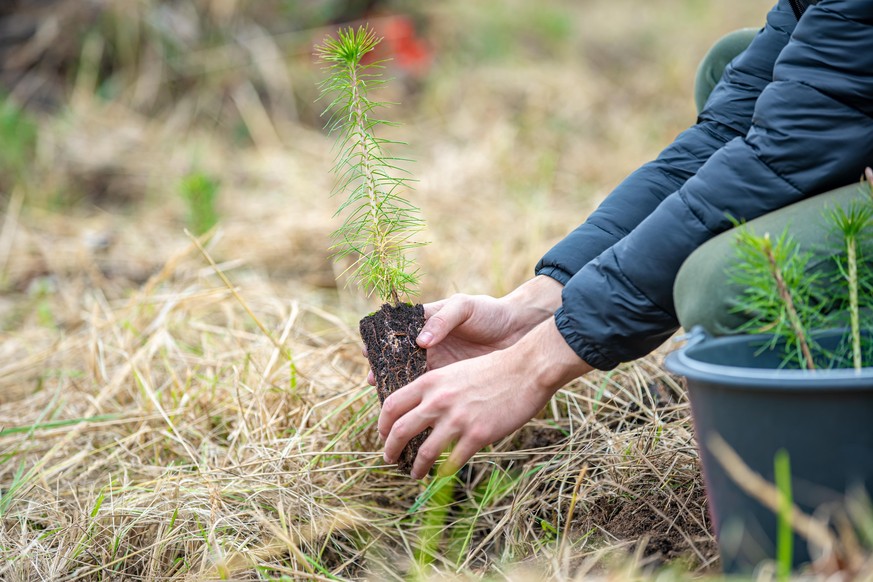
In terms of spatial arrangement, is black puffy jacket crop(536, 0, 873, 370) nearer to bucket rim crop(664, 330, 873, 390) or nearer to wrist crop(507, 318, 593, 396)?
wrist crop(507, 318, 593, 396)

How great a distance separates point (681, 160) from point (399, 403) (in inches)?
31.1

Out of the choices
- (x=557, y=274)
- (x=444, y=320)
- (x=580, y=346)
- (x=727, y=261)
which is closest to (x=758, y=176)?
(x=727, y=261)

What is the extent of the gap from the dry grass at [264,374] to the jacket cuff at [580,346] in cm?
23

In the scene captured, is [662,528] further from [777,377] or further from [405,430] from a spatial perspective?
[777,377]

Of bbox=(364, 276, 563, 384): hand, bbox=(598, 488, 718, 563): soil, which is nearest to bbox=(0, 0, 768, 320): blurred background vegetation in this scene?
bbox=(364, 276, 563, 384): hand

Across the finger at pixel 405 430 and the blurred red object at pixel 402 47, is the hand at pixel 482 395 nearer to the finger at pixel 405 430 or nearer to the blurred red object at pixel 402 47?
the finger at pixel 405 430

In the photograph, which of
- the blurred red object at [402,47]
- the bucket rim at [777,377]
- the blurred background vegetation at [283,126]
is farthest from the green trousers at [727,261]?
the blurred red object at [402,47]

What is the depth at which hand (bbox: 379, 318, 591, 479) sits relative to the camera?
1.39 metres

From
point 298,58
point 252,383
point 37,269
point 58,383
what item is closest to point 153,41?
point 298,58

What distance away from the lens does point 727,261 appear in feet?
3.72

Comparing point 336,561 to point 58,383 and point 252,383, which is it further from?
point 58,383

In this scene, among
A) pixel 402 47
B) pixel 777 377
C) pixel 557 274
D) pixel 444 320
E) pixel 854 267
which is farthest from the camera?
pixel 402 47

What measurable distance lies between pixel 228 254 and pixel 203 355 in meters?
1.12

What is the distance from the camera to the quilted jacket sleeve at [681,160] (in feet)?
5.31
